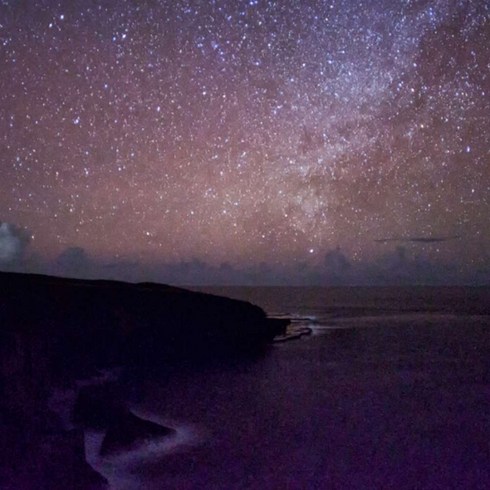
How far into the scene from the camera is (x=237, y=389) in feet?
99.7

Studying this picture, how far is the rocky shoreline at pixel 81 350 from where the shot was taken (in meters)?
13.4

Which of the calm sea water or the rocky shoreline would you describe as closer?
the rocky shoreline

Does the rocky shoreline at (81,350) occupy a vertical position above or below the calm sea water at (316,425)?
above

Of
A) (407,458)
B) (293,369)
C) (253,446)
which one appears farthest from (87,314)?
(407,458)

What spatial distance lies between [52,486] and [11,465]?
3.51ft

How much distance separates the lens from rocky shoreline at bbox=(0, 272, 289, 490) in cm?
1342

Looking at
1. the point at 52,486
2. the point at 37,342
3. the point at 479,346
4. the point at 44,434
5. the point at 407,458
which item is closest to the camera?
the point at 52,486

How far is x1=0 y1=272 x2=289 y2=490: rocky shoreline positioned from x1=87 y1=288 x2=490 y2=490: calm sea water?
1.59 meters

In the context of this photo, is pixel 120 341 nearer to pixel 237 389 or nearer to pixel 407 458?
pixel 237 389

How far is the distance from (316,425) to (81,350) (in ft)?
56.1

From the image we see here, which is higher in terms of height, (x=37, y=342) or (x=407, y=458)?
(x=37, y=342)

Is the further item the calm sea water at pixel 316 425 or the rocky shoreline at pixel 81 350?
the calm sea water at pixel 316 425

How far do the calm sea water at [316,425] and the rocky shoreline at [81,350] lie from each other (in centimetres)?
159

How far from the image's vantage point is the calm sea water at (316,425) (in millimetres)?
16000
